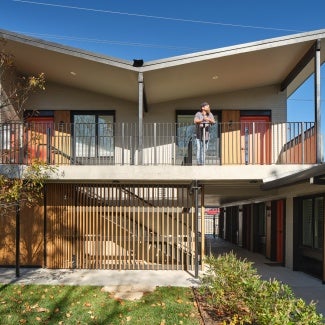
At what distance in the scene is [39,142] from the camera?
1030cm

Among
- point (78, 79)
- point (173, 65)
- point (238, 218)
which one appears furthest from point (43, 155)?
point (238, 218)

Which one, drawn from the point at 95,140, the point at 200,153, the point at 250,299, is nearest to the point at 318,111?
the point at 200,153

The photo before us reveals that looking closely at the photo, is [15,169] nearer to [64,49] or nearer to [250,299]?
[64,49]

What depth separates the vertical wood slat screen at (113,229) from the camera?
36.6 feet

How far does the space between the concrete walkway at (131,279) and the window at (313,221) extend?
953 millimetres

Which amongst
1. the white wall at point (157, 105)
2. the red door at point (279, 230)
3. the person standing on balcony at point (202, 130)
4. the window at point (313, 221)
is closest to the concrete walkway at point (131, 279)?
the window at point (313, 221)

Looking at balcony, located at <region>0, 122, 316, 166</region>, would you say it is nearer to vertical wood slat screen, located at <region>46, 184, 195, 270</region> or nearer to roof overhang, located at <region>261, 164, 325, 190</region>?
vertical wood slat screen, located at <region>46, 184, 195, 270</region>

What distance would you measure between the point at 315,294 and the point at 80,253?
6.28m

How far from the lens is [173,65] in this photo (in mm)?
10742

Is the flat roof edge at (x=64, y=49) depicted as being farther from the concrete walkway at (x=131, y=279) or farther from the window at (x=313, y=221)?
the window at (x=313, y=221)

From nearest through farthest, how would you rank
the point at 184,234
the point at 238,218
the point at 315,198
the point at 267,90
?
the point at 315,198 → the point at 184,234 → the point at 267,90 → the point at 238,218

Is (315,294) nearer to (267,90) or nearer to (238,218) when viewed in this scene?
(267,90)

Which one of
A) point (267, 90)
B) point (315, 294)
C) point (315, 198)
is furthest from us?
point (267, 90)

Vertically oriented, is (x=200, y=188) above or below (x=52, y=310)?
above
